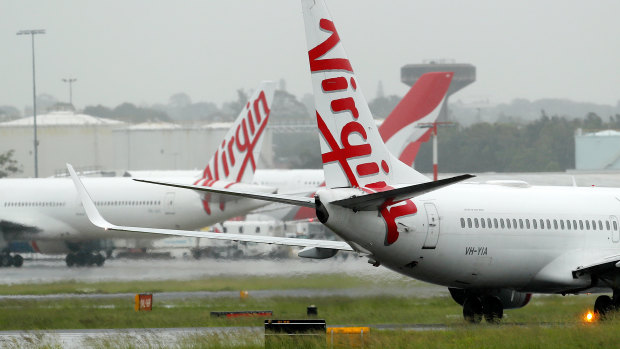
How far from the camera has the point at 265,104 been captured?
2143 inches

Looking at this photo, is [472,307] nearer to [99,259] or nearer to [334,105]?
[334,105]

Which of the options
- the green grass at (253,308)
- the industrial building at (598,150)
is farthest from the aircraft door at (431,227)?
the industrial building at (598,150)

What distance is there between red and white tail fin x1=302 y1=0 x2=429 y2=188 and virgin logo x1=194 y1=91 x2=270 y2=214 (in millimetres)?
30713

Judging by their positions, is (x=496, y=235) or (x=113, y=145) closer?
(x=496, y=235)

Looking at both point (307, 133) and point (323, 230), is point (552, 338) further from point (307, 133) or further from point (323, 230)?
point (307, 133)

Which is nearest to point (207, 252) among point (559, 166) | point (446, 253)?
point (446, 253)

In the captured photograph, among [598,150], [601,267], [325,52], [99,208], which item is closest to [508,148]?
[598,150]

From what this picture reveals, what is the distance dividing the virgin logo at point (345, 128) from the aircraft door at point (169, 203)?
3270cm

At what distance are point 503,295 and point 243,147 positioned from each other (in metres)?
27.5

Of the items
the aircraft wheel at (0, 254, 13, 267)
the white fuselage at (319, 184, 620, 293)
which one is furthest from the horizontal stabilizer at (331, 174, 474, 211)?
the aircraft wheel at (0, 254, 13, 267)

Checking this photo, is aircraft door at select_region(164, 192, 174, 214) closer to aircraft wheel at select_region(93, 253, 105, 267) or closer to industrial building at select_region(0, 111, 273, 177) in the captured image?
aircraft wheel at select_region(93, 253, 105, 267)

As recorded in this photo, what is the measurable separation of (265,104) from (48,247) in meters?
14.4

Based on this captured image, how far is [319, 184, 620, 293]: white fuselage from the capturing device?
24156 mm

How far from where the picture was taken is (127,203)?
187 feet
